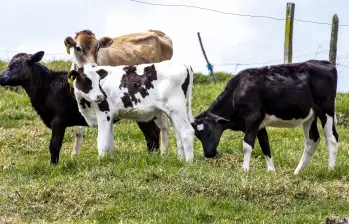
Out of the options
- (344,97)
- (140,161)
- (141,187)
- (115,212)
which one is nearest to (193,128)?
(140,161)

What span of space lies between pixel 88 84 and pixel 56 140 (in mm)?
1049

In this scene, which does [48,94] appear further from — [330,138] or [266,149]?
[330,138]

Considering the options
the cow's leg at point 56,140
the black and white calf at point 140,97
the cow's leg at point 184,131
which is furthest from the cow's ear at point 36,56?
the cow's leg at point 184,131

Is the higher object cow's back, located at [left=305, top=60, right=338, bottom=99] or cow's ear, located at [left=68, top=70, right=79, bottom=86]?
cow's ear, located at [left=68, top=70, right=79, bottom=86]

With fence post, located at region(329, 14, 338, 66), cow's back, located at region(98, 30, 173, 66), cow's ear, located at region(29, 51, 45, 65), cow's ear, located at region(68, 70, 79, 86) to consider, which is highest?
cow's ear, located at region(29, 51, 45, 65)

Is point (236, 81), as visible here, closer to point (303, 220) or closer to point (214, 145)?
point (214, 145)

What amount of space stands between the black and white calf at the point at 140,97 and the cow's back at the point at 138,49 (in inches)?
119

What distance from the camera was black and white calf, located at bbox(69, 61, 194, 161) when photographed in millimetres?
11508

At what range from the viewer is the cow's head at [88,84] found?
37.2 feet

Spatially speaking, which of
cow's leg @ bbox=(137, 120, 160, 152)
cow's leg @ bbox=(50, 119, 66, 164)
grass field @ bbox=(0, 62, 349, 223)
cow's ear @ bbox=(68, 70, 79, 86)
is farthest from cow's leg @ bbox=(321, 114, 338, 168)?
cow's leg @ bbox=(50, 119, 66, 164)

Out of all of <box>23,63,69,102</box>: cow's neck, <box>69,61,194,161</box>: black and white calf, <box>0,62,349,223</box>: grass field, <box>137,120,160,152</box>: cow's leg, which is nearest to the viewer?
<box>0,62,349,223</box>: grass field

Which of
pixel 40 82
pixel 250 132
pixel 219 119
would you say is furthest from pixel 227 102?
pixel 40 82

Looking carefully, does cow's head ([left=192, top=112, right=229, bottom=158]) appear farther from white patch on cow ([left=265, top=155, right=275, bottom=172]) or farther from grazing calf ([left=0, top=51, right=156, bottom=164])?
grazing calf ([left=0, top=51, right=156, bottom=164])

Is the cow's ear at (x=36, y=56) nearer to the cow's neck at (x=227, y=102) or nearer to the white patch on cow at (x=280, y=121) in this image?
the cow's neck at (x=227, y=102)
